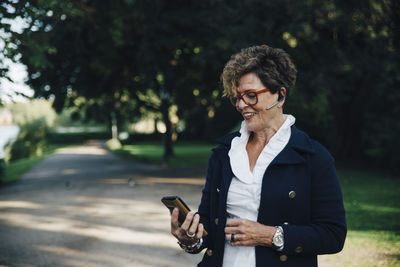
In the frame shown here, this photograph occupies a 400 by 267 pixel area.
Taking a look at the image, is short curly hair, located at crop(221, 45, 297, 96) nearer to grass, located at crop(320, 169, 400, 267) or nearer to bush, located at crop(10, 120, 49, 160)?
grass, located at crop(320, 169, 400, 267)

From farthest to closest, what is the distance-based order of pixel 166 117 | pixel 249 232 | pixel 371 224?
pixel 166 117
pixel 371 224
pixel 249 232

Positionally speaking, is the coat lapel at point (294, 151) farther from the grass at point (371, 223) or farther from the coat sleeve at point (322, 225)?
the grass at point (371, 223)

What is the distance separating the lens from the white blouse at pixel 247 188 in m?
2.11

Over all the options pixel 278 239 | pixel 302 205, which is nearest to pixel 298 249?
pixel 278 239

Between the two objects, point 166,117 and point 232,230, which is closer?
point 232,230

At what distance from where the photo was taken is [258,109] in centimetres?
219

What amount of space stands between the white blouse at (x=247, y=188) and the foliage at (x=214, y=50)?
13.2 feet

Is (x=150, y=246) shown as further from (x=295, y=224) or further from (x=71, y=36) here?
(x=71, y=36)

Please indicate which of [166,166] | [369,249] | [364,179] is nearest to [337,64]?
[364,179]

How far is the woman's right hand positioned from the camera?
6.84ft

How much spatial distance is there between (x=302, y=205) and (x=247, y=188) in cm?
31

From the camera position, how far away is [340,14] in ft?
35.5

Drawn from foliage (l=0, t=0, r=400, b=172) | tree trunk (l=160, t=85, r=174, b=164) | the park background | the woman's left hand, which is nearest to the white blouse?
the woman's left hand

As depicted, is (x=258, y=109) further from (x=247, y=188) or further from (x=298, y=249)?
(x=298, y=249)
